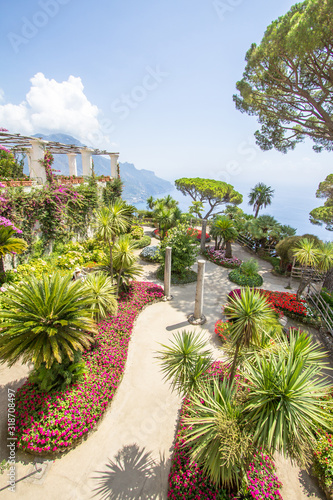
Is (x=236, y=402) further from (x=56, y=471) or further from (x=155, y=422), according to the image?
(x=56, y=471)

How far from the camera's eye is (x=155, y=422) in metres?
5.39

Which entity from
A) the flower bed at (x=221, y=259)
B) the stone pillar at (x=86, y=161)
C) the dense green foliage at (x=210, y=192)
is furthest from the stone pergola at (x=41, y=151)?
the flower bed at (x=221, y=259)

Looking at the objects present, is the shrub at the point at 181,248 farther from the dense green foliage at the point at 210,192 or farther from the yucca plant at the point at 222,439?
the dense green foliage at the point at 210,192

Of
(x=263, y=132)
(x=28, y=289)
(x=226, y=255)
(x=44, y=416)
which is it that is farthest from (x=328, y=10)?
(x=44, y=416)

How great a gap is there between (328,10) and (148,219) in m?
21.2

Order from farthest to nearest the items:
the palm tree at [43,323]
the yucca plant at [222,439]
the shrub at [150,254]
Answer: the shrub at [150,254]
the palm tree at [43,323]
the yucca plant at [222,439]

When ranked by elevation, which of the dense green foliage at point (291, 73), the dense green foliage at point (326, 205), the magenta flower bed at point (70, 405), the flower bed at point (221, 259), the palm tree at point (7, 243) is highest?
the dense green foliage at point (291, 73)

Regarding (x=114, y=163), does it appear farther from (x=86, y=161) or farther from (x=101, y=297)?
(x=101, y=297)

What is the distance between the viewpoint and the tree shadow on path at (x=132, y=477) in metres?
4.12

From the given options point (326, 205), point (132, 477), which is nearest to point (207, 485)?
point (132, 477)

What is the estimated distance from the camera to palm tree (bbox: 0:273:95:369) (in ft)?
15.5

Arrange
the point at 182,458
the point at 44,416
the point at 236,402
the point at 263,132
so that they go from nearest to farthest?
1. the point at 236,402
2. the point at 182,458
3. the point at 44,416
4. the point at 263,132

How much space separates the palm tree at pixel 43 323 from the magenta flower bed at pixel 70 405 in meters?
0.88

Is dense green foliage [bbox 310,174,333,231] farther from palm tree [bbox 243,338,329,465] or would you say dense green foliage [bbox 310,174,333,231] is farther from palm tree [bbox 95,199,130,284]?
palm tree [bbox 243,338,329,465]
